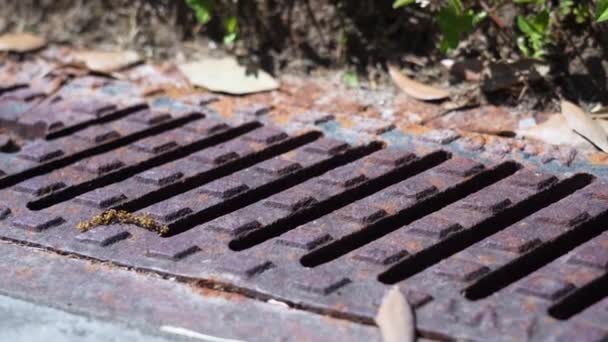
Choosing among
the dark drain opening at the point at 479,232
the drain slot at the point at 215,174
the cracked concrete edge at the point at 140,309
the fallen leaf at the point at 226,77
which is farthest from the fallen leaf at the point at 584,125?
the cracked concrete edge at the point at 140,309

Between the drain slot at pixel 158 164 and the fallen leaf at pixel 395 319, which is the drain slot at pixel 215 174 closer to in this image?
the drain slot at pixel 158 164

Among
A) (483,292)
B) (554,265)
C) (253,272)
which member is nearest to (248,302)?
(253,272)

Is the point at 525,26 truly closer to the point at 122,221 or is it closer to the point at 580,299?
the point at 580,299

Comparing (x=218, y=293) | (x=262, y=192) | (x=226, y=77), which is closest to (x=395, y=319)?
(x=218, y=293)

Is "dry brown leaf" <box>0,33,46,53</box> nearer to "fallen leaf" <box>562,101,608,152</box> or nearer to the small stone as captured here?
the small stone

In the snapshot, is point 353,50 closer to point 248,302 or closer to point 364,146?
point 364,146

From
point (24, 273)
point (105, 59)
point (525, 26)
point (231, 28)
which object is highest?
point (525, 26)

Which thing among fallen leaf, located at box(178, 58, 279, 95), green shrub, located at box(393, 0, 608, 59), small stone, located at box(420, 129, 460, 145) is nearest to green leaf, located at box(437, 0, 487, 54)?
green shrub, located at box(393, 0, 608, 59)
